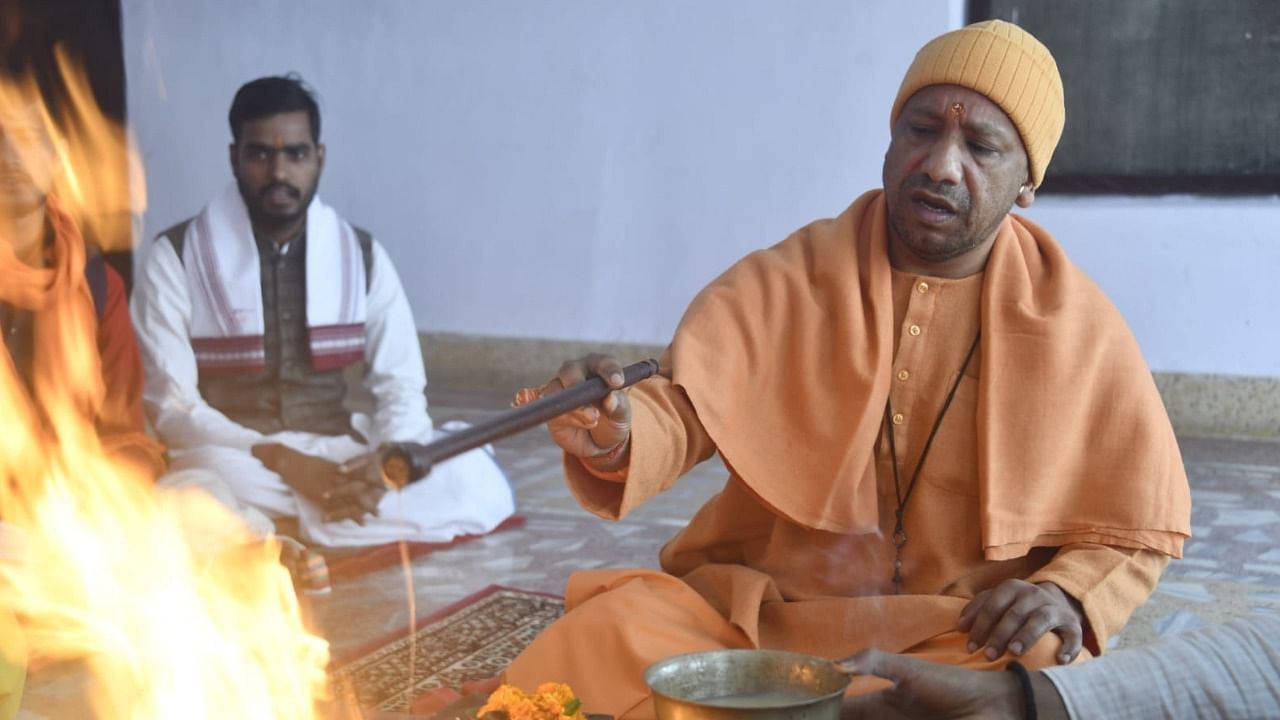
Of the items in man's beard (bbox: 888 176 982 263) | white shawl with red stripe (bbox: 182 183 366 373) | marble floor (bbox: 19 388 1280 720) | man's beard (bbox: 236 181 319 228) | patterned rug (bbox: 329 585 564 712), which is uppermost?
man's beard (bbox: 888 176 982 263)

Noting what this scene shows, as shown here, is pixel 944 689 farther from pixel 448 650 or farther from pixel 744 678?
pixel 448 650

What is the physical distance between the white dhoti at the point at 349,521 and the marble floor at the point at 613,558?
5.0 inches

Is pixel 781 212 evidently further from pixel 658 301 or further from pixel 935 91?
pixel 935 91

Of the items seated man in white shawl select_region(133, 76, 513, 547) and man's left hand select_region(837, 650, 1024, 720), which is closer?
man's left hand select_region(837, 650, 1024, 720)

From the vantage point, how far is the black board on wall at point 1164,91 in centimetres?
688

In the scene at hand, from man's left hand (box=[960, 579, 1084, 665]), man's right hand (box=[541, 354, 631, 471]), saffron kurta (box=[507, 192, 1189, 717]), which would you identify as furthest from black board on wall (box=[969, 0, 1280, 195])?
man's right hand (box=[541, 354, 631, 471])

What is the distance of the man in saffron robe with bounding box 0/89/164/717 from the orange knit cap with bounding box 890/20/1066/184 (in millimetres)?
2606

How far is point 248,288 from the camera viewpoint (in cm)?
494

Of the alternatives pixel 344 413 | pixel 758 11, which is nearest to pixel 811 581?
pixel 344 413

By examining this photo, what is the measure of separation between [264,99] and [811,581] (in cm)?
320

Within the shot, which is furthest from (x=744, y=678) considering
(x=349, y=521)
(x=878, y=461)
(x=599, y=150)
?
(x=599, y=150)

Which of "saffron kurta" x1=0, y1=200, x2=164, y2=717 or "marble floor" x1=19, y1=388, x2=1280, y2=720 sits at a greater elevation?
"saffron kurta" x1=0, y1=200, x2=164, y2=717

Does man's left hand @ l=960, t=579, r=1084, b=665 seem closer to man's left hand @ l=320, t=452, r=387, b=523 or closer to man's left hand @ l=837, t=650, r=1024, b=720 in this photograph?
man's left hand @ l=837, t=650, r=1024, b=720

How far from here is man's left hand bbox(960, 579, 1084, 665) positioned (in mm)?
2363
